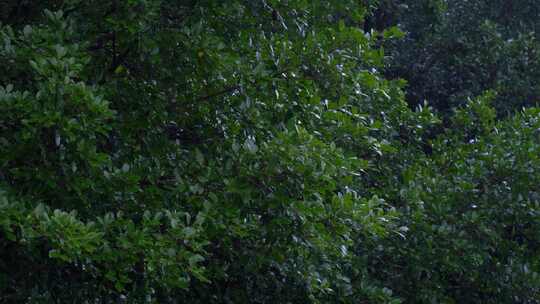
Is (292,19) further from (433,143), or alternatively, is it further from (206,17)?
(433,143)

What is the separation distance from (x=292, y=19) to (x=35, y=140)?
1694 millimetres

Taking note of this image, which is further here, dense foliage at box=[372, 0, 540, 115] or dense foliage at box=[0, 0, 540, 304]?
dense foliage at box=[372, 0, 540, 115]

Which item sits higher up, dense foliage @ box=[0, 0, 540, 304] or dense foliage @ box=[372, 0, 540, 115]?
dense foliage @ box=[372, 0, 540, 115]

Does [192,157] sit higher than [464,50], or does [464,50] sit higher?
[464,50]

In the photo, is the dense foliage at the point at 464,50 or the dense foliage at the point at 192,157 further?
the dense foliage at the point at 464,50

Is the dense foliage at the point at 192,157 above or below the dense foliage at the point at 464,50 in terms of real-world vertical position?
below

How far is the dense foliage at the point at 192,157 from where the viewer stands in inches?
140

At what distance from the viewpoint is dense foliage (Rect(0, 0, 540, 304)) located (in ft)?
11.7

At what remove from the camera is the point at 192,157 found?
13.9 feet

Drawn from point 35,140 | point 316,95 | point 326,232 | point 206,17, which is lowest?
point 326,232

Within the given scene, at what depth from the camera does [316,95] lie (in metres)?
4.35

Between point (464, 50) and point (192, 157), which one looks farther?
point (464, 50)

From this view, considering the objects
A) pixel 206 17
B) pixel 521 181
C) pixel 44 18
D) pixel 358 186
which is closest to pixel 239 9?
pixel 206 17

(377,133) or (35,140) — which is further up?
(377,133)
